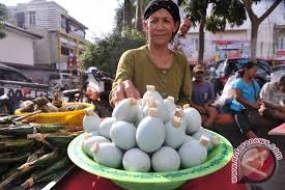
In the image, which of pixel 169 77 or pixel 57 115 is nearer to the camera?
pixel 169 77

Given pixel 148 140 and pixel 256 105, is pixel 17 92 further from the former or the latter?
pixel 148 140

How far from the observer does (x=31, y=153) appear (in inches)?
78.6

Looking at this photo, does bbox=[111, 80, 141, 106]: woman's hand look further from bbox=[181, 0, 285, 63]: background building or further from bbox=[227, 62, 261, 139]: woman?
bbox=[181, 0, 285, 63]: background building

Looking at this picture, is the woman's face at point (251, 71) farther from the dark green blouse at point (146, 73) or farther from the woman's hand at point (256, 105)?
the dark green blouse at point (146, 73)

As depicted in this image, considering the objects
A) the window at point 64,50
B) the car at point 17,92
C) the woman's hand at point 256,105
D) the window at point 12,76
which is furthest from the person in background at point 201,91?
the window at point 64,50

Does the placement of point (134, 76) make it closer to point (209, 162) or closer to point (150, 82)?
point (150, 82)

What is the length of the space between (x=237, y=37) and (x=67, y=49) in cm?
1557

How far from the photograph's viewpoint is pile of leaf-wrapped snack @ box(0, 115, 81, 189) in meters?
1.85

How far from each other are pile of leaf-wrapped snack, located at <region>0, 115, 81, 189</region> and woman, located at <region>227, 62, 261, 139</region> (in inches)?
134

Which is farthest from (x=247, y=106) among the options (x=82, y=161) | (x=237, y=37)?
(x=237, y=37)

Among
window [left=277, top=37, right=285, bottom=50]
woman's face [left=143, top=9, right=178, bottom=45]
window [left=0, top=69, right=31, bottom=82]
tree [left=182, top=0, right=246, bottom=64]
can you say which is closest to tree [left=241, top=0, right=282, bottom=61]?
tree [left=182, top=0, right=246, bottom=64]

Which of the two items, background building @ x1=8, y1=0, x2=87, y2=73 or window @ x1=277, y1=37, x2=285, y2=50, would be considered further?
background building @ x1=8, y1=0, x2=87, y2=73

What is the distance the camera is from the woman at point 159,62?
6.31ft

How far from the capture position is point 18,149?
6.54ft
